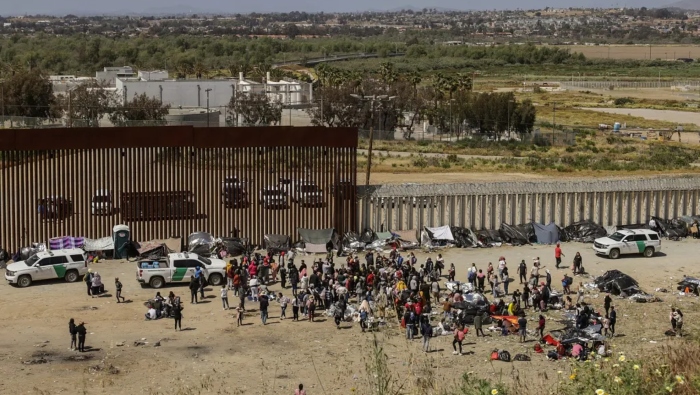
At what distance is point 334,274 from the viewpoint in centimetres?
3191

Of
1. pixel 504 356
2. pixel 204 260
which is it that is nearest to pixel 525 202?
pixel 204 260

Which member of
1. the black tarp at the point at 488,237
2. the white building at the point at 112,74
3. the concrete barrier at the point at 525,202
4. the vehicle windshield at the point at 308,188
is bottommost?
the black tarp at the point at 488,237

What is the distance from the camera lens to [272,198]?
38.0 metres

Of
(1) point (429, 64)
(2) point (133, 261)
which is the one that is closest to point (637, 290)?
(2) point (133, 261)

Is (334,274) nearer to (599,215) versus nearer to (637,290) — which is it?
(637,290)

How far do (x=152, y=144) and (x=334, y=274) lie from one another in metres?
9.44

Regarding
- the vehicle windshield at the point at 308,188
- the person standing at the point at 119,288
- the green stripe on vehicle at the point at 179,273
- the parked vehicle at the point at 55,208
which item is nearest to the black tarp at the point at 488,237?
the vehicle windshield at the point at 308,188

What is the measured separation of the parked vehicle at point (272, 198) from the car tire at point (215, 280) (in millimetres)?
5953

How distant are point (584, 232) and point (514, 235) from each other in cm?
297

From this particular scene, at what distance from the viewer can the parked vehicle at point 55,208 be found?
3575 cm

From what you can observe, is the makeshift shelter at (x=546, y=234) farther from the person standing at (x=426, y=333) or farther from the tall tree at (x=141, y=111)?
the tall tree at (x=141, y=111)

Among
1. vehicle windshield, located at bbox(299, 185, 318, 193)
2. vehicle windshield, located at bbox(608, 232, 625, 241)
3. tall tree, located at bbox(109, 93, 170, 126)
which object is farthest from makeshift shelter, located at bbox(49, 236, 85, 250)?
tall tree, located at bbox(109, 93, 170, 126)

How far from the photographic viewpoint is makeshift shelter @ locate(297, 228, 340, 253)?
36.8m

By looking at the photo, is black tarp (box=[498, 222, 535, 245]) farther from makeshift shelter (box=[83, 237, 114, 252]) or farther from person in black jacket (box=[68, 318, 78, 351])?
person in black jacket (box=[68, 318, 78, 351])
